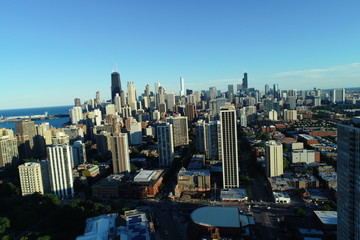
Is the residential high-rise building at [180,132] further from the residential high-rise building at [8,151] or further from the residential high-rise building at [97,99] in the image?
the residential high-rise building at [97,99]

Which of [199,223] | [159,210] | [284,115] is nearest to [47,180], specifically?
[159,210]

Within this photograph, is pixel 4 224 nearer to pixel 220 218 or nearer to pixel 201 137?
pixel 220 218

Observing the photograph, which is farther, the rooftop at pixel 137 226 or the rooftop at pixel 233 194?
the rooftop at pixel 233 194

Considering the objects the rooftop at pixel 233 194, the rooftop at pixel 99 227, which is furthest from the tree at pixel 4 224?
the rooftop at pixel 233 194

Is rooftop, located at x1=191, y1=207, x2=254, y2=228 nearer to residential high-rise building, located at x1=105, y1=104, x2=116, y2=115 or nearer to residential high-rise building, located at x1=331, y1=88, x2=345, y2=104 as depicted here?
residential high-rise building, located at x1=105, y1=104, x2=116, y2=115

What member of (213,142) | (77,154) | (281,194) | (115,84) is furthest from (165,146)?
(115,84)

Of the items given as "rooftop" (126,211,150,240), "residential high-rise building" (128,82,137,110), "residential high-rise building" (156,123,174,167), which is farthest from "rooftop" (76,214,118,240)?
"residential high-rise building" (128,82,137,110)

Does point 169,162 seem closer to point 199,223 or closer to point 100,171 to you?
point 100,171
